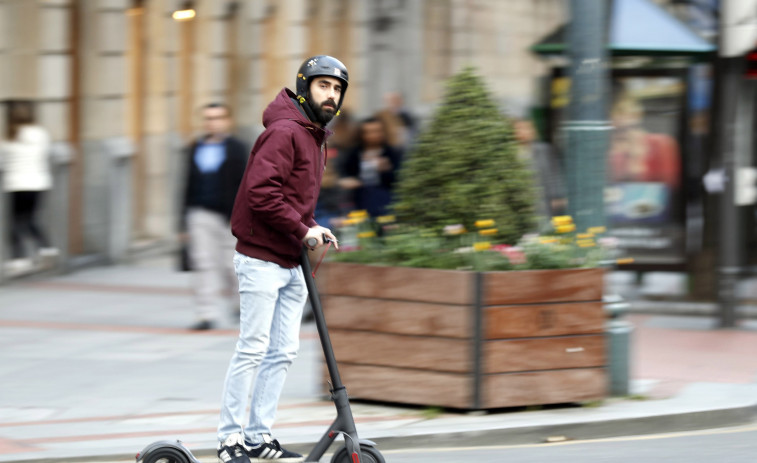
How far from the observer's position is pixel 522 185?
6973 millimetres

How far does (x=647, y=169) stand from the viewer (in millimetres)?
11672

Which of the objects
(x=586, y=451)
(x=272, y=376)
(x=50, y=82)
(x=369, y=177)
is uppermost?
(x=50, y=82)

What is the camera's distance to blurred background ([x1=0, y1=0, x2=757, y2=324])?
34.8ft

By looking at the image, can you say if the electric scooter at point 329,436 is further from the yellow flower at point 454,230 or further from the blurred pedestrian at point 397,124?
the blurred pedestrian at point 397,124

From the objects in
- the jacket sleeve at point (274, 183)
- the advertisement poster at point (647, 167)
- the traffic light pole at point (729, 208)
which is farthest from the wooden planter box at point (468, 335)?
the advertisement poster at point (647, 167)

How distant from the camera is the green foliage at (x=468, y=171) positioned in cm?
689

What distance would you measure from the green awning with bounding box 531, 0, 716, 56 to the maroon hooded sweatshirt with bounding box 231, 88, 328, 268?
613 centimetres

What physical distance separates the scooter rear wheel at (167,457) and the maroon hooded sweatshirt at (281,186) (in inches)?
34.1

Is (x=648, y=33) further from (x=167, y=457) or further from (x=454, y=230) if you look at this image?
(x=167, y=457)

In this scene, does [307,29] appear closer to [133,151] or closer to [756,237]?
[133,151]

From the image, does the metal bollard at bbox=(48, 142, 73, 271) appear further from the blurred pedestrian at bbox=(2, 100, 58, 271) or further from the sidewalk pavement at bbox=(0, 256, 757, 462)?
the sidewalk pavement at bbox=(0, 256, 757, 462)

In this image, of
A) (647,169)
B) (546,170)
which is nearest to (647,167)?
(647,169)

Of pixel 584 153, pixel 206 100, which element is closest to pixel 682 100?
pixel 584 153

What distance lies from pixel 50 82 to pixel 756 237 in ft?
24.5
